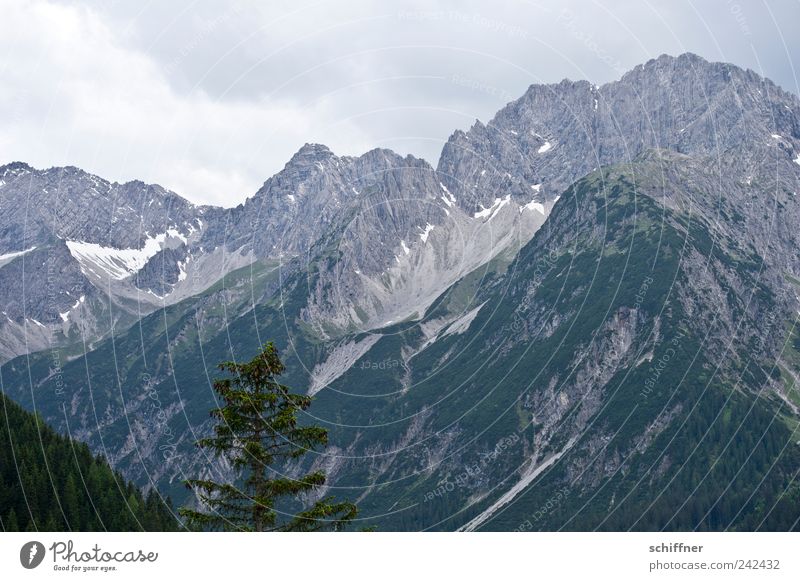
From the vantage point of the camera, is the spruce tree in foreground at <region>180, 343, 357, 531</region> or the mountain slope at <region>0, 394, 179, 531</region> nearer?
the spruce tree in foreground at <region>180, 343, 357, 531</region>
